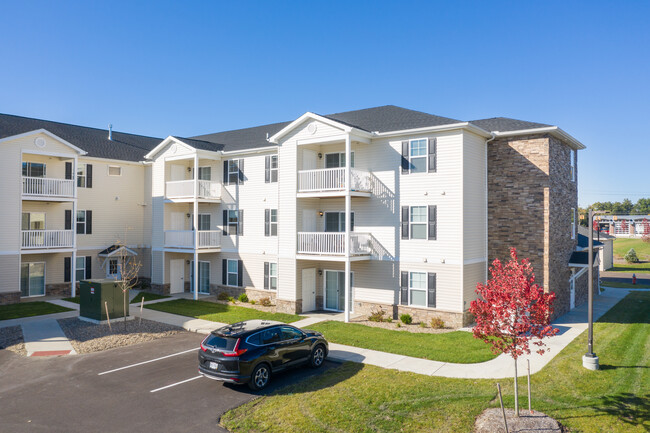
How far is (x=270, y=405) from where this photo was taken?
34.3 ft

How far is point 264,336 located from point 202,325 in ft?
26.0

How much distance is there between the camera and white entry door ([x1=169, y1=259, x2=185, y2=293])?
91.9 ft

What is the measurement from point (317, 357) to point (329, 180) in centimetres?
952

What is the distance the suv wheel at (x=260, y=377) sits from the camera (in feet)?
37.0

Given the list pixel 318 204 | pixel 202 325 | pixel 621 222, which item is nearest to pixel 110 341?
pixel 202 325

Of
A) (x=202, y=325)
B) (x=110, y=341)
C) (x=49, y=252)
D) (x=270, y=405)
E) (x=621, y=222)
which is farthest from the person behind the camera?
(x=621, y=222)

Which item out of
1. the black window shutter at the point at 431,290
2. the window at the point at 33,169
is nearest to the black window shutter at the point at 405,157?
the black window shutter at the point at 431,290

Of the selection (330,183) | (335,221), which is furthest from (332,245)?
(330,183)

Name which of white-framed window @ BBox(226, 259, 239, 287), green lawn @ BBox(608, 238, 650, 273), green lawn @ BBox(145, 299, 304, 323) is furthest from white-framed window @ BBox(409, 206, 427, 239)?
green lawn @ BBox(608, 238, 650, 273)

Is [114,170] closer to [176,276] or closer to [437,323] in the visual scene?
[176,276]

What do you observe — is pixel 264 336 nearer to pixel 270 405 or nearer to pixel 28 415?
pixel 270 405

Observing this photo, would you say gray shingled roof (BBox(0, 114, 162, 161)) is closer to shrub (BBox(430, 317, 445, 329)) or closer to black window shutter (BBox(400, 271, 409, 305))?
black window shutter (BBox(400, 271, 409, 305))

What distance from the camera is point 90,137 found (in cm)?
3048

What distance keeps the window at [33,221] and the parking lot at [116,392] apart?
13064mm
